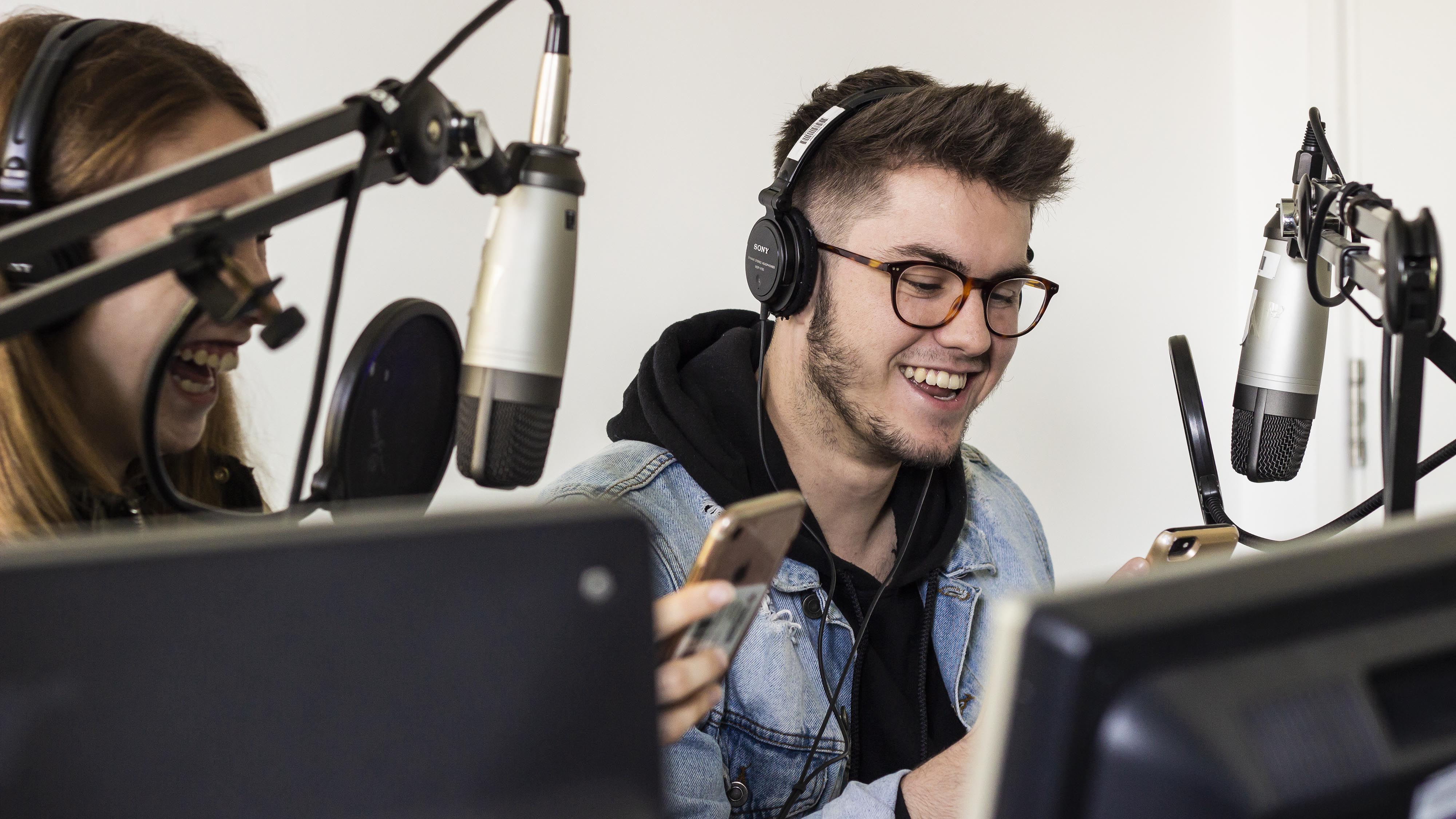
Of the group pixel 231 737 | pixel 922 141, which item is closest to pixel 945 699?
pixel 922 141

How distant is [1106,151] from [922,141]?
1100 millimetres

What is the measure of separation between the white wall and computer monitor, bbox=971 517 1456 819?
122cm

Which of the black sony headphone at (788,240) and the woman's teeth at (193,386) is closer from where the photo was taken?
the woman's teeth at (193,386)

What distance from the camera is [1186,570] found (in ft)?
1.09

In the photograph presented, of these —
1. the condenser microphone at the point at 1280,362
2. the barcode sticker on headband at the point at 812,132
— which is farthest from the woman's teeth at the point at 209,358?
the condenser microphone at the point at 1280,362

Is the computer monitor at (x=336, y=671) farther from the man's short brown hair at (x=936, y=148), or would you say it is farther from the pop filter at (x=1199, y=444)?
the man's short brown hair at (x=936, y=148)

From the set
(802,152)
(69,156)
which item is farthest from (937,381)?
(69,156)

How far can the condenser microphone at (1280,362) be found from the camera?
1.11 meters

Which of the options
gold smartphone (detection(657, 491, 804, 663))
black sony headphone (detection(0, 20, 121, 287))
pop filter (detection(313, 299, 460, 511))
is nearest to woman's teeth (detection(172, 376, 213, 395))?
black sony headphone (detection(0, 20, 121, 287))

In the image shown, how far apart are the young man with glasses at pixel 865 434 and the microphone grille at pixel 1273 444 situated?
14.5 inches

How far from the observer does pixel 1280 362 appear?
3.68 ft

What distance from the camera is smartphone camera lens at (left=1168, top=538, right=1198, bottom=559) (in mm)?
988

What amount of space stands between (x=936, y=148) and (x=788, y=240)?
0.23 meters

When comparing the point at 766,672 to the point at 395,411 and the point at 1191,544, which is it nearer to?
the point at 1191,544
